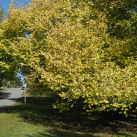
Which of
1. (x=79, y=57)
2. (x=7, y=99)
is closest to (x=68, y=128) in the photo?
(x=79, y=57)

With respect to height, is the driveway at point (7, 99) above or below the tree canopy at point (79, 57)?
below

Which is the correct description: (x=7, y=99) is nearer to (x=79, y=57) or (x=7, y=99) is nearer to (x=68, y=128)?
(x=68, y=128)

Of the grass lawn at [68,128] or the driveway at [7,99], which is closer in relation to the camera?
the grass lawn at [68,128]

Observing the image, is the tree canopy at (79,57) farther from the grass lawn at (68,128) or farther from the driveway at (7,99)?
the driveway at (7,99)

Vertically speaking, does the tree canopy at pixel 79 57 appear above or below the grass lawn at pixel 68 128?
above

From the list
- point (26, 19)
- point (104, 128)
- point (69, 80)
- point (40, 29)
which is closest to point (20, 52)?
point (40, 29)

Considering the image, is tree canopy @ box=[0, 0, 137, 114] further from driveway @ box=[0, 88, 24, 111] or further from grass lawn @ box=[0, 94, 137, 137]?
driveway @ box=[0, 88, 24, 111]

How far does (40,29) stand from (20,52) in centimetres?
218

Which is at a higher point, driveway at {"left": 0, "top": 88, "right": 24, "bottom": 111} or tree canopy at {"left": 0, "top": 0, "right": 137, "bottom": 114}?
tree canopy at {"left": 0, "top": 0, "right": 137, "bottom": 114}

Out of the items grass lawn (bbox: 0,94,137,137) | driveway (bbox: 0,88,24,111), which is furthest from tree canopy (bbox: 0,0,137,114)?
driveway (bbox: 0,88,24,111)

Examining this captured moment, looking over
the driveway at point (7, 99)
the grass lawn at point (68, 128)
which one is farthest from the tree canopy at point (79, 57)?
the driveway at point (7, 99)

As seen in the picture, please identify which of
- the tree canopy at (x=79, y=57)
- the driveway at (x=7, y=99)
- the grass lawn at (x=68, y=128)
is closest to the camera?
the tree canopy at (x=79, y=57)

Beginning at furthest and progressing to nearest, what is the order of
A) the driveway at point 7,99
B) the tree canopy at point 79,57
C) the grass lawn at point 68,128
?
the driveway at point 7,99 → the grass lawn at point 68,128 → the tree canopy at point 79,57

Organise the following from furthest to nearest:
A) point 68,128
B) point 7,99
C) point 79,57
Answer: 1. point 7,99
2. point 68,128
3. point 79,57
